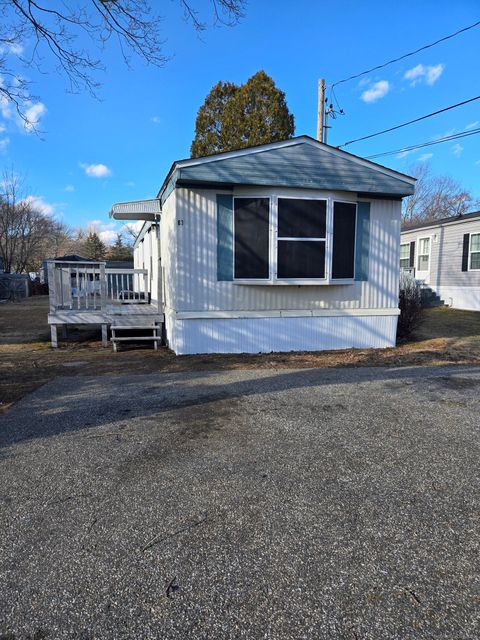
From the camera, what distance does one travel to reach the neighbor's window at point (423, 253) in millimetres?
16359

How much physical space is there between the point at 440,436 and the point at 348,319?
420cm

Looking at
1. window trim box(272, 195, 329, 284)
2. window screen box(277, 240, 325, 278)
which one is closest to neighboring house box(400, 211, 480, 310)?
window trim box(272, 195, 329, 284)

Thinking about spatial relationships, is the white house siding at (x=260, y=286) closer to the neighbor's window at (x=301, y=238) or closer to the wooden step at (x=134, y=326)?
the neighbor's window at (x=301, y=238)

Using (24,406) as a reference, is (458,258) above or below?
above

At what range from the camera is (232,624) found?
1463 millimetres

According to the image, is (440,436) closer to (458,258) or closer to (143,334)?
(143,334)

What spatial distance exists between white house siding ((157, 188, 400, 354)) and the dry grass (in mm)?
328

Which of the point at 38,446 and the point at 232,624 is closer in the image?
the point at 232,624

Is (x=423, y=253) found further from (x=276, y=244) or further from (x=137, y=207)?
(x=137, y=207)

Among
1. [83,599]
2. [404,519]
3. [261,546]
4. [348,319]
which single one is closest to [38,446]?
[83,599]

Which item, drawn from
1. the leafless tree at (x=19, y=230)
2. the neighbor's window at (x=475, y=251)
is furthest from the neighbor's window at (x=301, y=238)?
the leafless tree at (x=19, y=230)

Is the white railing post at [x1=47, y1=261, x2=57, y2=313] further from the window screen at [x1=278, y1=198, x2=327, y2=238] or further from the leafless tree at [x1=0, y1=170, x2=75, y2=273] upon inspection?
the leafless tree at [x1=0, y1=170, x2=75, y2=273]

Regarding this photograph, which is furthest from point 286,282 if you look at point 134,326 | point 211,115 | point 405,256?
point 211,115

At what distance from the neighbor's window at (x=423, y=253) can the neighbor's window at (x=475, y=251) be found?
221cm
